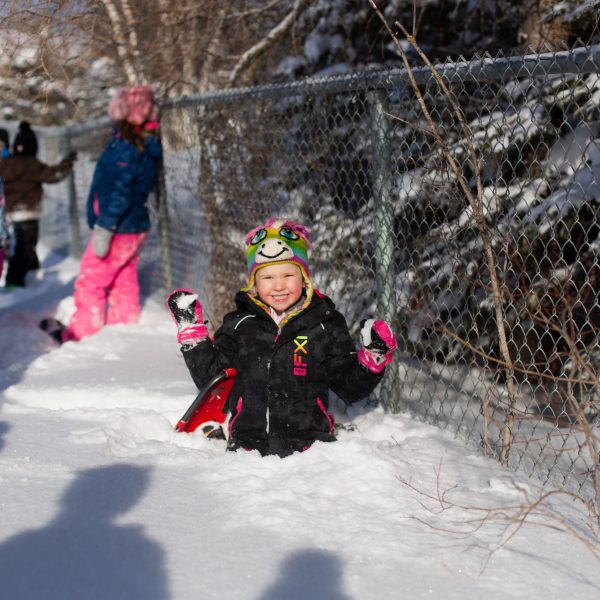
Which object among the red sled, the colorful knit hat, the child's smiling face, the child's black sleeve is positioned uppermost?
the colorful knit hat

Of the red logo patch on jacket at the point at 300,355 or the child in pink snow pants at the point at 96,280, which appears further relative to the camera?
the child in pink snow pants at the point at 96,280

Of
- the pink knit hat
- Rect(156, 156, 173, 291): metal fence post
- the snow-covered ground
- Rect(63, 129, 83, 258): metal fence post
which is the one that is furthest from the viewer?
Rect(63, 129, 83, 258): metal fence post

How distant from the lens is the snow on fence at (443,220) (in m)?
3.42

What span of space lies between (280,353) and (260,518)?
87 centimetres

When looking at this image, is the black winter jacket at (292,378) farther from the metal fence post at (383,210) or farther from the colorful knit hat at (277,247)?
the metal fence post at (383,210)

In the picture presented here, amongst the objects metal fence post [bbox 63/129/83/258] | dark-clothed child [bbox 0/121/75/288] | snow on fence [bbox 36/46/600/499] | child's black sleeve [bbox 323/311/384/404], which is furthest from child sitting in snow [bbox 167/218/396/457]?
metal fence post [bbox 63/129/83/258]

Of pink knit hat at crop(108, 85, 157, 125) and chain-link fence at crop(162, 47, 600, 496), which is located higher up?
pink knit hat at crop(108, 85, 157, 125)

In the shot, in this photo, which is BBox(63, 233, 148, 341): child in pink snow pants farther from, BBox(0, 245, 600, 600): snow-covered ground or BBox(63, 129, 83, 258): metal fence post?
BBox(63, 129, 83, 258): metal fence post

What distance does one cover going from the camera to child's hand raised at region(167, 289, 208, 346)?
367cm

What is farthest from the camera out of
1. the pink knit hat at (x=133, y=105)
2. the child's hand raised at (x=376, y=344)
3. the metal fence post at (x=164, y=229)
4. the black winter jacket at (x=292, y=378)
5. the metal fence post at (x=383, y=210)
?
the metal fence post at (x=164, y=229)

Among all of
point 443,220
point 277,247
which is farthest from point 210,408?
point 443,220

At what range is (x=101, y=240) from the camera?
6199 mm

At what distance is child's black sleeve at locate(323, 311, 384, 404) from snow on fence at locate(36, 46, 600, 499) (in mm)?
386

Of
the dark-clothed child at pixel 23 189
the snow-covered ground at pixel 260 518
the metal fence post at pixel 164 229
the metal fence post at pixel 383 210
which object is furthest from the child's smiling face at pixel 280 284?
the dark-clothed child at pixel 23 189
